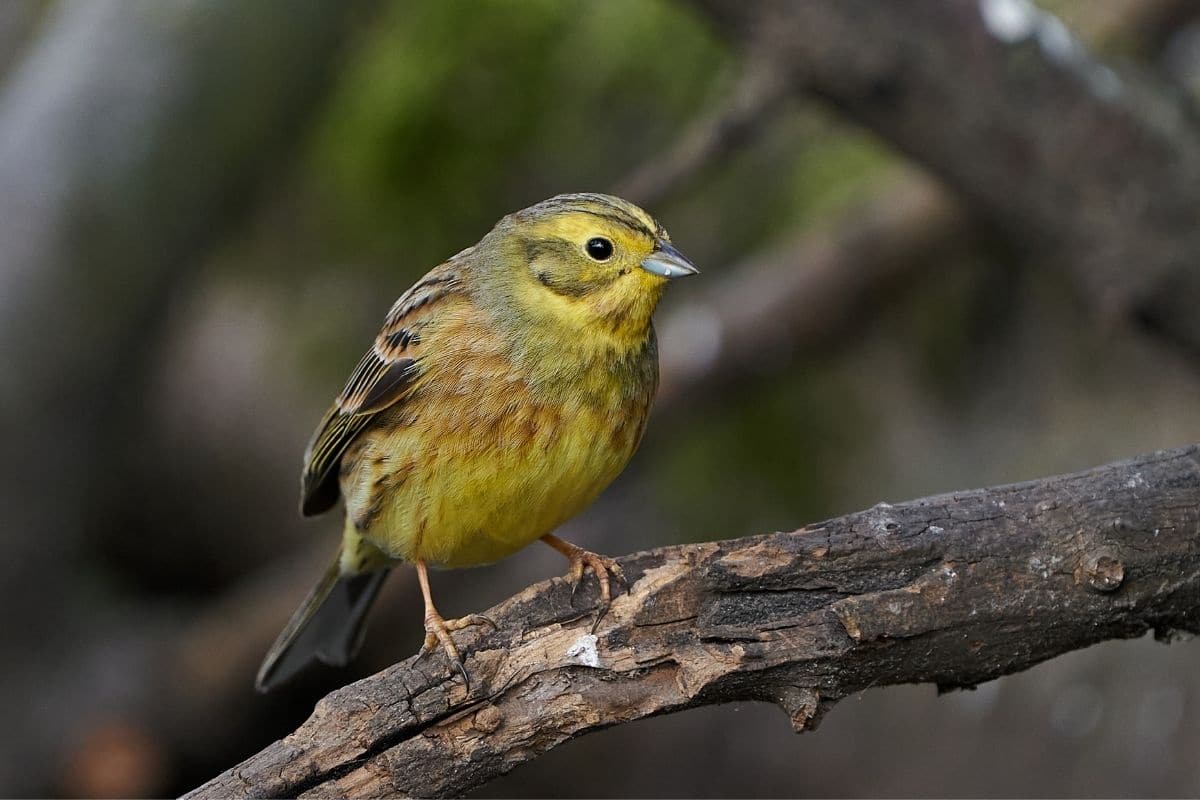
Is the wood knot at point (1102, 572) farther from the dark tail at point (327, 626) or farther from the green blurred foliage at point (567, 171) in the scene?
the green blurred foliage at point (567, 171)

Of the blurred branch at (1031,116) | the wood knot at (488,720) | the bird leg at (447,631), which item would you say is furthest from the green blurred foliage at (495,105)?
the wood knot at (488,720)

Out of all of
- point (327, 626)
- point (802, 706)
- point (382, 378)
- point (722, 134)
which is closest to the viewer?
point (802, 706)

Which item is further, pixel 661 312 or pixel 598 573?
pixel 661 312

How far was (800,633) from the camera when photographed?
9.65ft

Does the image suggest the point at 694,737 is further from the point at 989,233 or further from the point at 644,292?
the point at 644,292

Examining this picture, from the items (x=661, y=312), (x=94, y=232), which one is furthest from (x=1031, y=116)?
(x=94, y=232)

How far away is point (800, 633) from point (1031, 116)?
133 inches

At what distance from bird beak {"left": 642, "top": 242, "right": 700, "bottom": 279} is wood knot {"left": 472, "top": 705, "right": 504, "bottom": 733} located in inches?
46.9

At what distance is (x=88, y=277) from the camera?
6.22 m

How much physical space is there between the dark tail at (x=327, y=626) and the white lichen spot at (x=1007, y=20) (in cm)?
322

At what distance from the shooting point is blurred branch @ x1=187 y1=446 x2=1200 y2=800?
2.94 metres

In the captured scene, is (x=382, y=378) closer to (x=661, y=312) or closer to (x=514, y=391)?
(x=514, y=391)

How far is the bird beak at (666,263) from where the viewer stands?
351cm

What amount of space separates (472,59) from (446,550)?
Answer: 156 inches
